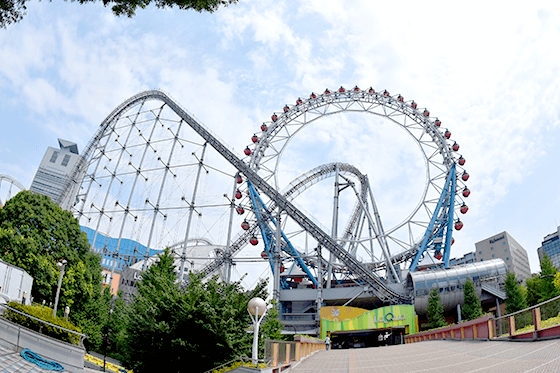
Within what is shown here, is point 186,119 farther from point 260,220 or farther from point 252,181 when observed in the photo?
point 260,220

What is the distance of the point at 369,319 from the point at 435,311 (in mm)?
5671

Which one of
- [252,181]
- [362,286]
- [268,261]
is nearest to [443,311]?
[362,286]

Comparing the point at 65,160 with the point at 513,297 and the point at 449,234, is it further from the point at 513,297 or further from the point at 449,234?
the point at 513,297

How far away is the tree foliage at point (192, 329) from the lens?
14.8 m

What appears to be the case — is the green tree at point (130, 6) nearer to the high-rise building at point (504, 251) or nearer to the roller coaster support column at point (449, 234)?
the roller coaster support column at point (449, 234)

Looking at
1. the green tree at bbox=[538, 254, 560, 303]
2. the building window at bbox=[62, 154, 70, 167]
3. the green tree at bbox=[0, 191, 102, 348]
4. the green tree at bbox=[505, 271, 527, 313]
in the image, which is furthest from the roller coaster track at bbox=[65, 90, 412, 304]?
the building window at bbox=[62, 154, 70, 167]

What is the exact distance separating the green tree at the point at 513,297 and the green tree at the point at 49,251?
33.9 metres

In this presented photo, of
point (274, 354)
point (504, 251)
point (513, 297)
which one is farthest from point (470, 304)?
point (504, 251)

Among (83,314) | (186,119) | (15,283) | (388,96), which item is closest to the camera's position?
(15,283)

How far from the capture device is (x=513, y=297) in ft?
119

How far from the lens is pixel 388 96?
4731 cm

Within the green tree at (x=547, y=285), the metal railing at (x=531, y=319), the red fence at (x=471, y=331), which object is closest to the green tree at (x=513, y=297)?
the green tree at (x=547, y=285)

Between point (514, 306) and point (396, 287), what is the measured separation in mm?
9846

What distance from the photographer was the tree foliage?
14.8 meters
